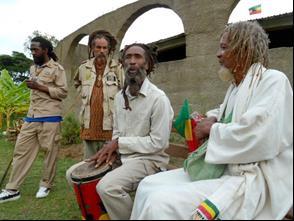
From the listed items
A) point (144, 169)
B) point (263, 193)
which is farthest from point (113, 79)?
point (263, 193)

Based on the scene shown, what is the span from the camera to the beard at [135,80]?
3.26 metres

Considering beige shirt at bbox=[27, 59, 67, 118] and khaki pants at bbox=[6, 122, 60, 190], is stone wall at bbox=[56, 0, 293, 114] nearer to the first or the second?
beige shirt at bbox=[27, 59, 67, 118]

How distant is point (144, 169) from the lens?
3.06 meters

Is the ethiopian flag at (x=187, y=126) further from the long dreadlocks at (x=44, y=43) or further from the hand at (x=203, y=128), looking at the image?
the long dreadlocks at (x=44, y=43)

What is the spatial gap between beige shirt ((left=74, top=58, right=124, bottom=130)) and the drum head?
1021 mm

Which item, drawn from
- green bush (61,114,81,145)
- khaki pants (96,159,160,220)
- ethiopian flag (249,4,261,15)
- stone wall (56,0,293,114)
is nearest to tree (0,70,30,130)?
green bush (61,114,81,145)

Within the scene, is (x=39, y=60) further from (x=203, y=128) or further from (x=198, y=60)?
(x=198, y=60)

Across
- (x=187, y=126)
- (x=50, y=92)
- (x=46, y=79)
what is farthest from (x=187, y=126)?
(x=46, y=79)

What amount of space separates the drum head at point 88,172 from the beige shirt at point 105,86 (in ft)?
3.35

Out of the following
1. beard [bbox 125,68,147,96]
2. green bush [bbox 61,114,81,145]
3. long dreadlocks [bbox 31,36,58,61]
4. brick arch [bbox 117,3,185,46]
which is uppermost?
brick arch [bbox 117,3,185,46]

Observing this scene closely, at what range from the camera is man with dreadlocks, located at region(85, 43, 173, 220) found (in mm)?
3045

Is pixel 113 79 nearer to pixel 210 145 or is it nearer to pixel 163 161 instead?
pixel 163 161

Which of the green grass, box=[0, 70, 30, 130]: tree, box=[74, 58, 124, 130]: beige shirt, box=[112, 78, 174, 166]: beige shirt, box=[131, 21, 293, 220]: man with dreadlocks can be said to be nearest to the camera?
box=[131, 21, 293, 220]: man with dreadlocks

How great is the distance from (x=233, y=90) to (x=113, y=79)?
1.87m
